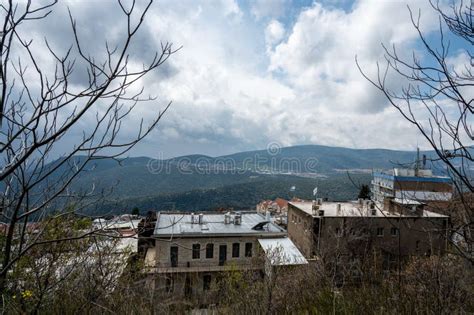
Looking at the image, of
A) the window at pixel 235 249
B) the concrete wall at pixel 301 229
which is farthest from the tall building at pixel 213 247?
the concrete wall at pixel 301 229

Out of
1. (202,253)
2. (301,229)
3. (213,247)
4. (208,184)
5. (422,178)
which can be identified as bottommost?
(208,184)

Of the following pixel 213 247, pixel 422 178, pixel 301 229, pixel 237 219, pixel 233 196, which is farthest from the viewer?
pixel 233 196

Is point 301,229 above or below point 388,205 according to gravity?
below

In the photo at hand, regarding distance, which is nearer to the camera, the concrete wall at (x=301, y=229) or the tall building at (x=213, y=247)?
the tall building at (x=213, y=247)

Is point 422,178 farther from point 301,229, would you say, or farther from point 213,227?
point 213,227

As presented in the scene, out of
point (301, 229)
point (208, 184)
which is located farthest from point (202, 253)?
point (208, 184)

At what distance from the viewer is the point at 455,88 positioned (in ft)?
7.09

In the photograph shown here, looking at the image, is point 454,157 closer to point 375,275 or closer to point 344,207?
point 375,275

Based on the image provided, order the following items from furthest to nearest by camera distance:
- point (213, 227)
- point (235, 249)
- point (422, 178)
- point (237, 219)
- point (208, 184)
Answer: point (208, 184)
point (422, 178)
point (237, 219)
point (213, 227)
point (235, 249)

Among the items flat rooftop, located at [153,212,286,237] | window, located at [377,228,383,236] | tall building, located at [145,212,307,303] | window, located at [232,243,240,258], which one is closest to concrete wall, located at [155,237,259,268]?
tall building, located at [145,212,307,303]

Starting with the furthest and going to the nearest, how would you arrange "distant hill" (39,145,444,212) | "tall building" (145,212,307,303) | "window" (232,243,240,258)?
1. "distant hill" (39,145,444,212)
2. "window" (232,243,240,258)
3. "tall building" (145,212,307,303)

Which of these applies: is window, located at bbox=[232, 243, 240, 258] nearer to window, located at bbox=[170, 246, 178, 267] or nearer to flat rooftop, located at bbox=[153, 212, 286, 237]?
flat rooftop, located at bbox=[153, 212, 286, 237]

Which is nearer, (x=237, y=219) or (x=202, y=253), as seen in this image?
(x=202, y=253)

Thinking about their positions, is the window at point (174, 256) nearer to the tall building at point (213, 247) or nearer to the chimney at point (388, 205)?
the tall building at point (213, 247)
